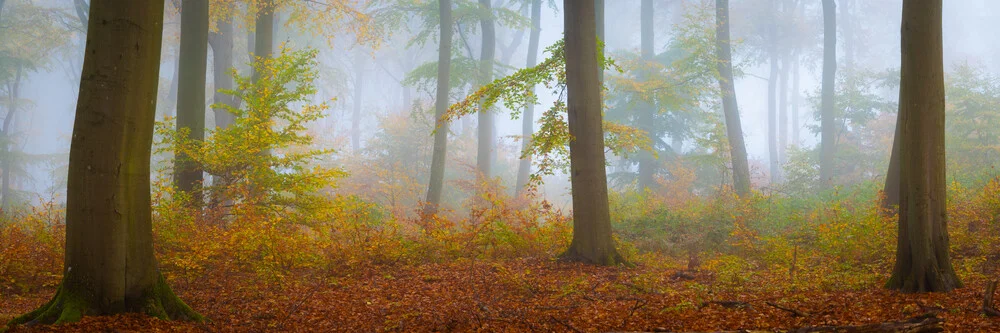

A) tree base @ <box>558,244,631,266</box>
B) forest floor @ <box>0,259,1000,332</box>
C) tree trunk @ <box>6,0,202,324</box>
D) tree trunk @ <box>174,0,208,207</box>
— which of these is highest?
tree trunk @ <box>174,0,208,207</box>

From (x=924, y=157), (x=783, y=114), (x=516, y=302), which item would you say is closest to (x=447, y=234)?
(x=516, y=302)

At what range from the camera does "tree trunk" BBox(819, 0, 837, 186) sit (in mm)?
21125

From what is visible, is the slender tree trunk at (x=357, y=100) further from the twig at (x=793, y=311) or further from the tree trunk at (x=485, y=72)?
the twig at (x=793, y=311)

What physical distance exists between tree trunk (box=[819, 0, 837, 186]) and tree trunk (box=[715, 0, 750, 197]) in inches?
141

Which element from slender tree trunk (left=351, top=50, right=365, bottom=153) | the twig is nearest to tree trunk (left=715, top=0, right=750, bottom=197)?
the twig

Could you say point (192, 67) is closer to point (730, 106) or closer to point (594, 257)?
point (594, 257)

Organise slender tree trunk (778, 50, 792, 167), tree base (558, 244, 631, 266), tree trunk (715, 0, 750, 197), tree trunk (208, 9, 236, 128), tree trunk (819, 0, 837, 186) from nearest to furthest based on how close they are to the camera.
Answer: tree base (558, 244, 631, 266) < tree trunk (208, 9, 236, 128) < tree trunk (715, 0, 750, 197) < tree trunk (819, 0, 837, 186) < slender tree trunk (778, 50, 792, 167)

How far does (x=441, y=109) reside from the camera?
1728cm

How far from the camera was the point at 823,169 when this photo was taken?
2106cm

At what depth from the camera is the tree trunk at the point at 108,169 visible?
510 centimetres

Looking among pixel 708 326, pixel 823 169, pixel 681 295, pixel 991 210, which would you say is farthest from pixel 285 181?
pixel 823 169

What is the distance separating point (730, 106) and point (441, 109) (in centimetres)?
969

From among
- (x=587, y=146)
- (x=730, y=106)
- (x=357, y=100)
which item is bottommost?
(x=587, y=146)

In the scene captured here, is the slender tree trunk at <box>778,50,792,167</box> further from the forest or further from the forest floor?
the forest floor
